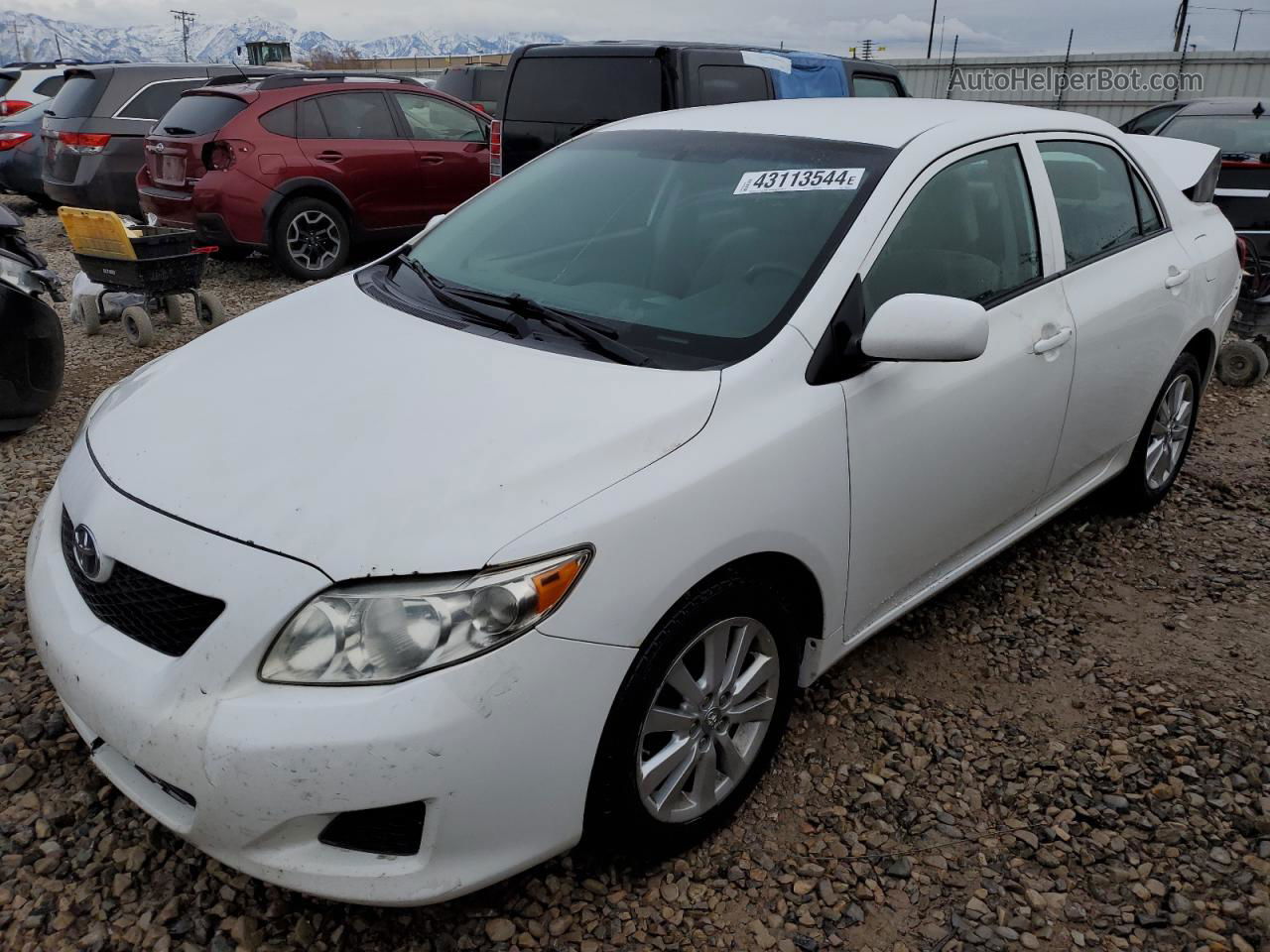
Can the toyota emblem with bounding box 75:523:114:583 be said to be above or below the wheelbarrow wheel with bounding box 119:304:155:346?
above

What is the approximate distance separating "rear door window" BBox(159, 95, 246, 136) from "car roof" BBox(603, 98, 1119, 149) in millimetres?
6098

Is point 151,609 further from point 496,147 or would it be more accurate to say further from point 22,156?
point 22,156

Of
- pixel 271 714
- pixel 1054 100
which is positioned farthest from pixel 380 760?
pixel 1054 100

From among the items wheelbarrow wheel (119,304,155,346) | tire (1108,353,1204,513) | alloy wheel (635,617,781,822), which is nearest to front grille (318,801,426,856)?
alloy wheel (635,617,781,822)

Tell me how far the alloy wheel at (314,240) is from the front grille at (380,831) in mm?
7241

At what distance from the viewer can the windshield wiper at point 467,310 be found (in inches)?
101

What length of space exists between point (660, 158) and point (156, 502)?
5.92ft

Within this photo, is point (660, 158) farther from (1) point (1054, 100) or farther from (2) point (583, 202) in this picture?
(1) point (1054, 100)

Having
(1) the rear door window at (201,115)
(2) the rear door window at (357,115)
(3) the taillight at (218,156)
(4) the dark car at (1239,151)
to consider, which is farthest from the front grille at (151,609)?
(4) the dark car at (1239,151)

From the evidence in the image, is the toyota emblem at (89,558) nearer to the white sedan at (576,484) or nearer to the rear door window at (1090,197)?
the white sedan at (576,484)

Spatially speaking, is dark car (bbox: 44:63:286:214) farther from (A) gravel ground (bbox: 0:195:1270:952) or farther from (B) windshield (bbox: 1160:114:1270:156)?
(B) windshield (bbox: 1160:114:1270:156)

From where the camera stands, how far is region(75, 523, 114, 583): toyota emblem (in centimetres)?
204

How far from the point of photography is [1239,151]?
8.22 meters

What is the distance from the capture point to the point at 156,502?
6.72ft
